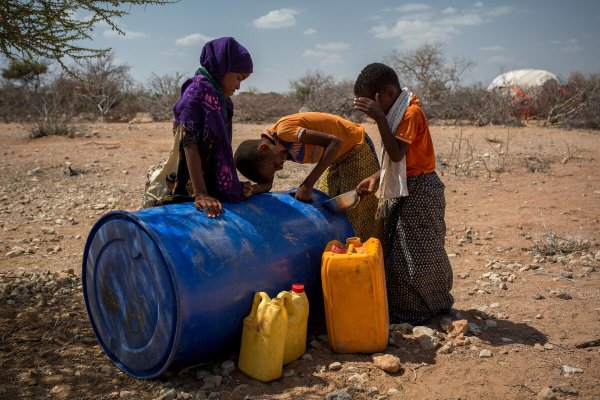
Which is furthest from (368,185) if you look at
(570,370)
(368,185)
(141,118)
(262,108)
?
(141,118)

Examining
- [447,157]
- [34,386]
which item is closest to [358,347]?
[34,386]

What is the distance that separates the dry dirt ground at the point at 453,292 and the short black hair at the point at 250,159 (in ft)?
3.36

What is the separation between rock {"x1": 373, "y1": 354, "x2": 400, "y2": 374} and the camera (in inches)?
106

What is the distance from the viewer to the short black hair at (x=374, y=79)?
3174 mm

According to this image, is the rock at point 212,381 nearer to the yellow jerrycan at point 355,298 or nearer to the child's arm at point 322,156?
the yellow jerrycan at point 355,298

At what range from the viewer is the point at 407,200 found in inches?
129

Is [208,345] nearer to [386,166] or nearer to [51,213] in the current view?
[386,166]

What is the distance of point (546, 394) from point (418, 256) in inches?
41.7

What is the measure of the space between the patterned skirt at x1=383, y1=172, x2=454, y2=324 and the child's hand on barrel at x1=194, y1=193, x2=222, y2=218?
3.61 ft

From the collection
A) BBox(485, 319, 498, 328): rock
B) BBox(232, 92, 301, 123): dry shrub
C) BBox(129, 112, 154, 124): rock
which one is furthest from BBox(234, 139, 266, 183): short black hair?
BBox(129, 112, 154, 124): rock

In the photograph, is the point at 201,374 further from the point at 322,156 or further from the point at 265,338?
the point at 322,156

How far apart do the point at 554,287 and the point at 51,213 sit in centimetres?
483

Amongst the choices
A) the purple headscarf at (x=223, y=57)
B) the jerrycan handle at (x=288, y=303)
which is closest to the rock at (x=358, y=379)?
the jerrycan handle at (x=288, y=303)

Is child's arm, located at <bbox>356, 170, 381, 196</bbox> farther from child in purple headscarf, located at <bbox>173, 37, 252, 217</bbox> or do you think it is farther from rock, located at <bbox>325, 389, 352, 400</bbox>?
rock, located at <bbox>325, 389, 352, 400</bbox>
